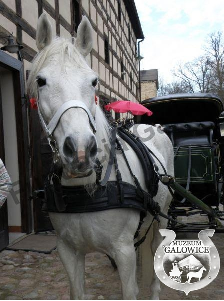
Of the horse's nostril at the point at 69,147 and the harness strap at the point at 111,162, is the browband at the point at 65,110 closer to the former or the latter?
the horse's nostril at the point at 69,147

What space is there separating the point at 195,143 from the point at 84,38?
112 inches

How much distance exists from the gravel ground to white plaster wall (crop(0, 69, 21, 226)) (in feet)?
2.76

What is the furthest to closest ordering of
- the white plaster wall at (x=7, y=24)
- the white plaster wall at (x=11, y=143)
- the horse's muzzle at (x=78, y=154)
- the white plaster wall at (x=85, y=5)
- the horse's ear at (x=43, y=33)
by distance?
the white plaster wall at (x=85, y=5) → the white plaster wall at (x=11, y=143) → the white plaster wall at (x=7, y=24) → the horse's ear at (x=43, y=33) → the horse's muzzle at (x=78, y=154)

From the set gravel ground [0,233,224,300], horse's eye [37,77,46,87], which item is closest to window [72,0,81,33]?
gravel ground [0,233,224,300]

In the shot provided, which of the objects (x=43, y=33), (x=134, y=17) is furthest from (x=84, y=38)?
(x=134, y=17)

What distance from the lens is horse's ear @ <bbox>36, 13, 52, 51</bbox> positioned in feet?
6.28

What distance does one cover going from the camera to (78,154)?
147 centimetres

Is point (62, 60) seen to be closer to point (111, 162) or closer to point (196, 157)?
point (111, 162)

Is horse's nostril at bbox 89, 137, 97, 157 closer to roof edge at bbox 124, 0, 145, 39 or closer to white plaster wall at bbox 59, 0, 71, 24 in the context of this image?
white plaster wall at bbox 59, 0, 71, 24

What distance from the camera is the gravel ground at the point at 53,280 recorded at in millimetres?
3295

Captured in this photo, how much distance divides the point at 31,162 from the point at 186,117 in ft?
8.84

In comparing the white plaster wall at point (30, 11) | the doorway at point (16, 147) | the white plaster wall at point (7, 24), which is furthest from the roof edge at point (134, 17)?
the doorway at point (16, 147)

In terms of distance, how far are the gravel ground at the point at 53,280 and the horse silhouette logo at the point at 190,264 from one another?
1596 mm

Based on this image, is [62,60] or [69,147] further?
[62,60]
